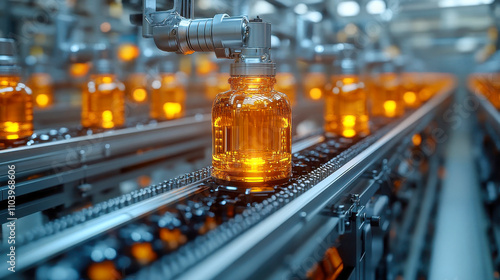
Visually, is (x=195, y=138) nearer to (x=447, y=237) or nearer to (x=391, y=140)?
(x=391, y=140)

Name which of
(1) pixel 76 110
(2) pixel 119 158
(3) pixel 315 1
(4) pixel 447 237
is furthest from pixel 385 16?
(2) pixel 119 158

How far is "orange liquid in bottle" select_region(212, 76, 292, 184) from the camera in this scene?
82 cm

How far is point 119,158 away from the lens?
1.22 metres

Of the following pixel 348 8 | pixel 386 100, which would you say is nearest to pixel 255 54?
pixel 386 100

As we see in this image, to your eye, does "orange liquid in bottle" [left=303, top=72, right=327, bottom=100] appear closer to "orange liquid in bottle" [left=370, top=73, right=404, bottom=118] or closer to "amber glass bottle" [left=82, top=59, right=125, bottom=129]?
"orange liquid in bottle" [left=370, top=73, right=404, bottom=118]

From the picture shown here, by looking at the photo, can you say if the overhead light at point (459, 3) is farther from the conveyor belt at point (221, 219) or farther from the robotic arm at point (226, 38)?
the robotic arm at point (226, 38)

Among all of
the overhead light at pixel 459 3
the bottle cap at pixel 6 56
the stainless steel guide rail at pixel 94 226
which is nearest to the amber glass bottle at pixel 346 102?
the stainless steel guide rail at pixel 94 226

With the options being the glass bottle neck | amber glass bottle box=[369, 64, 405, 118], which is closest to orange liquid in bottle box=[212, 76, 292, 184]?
the glass bottle neck

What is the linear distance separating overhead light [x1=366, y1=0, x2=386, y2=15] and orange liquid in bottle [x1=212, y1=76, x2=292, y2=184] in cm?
213

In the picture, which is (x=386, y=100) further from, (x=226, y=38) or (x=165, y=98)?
(x=226, y=38)

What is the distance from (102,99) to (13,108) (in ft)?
1.35

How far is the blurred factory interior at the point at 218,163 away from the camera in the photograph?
0.56 metres

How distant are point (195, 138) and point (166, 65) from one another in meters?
0.39

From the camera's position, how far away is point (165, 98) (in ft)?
6.11
